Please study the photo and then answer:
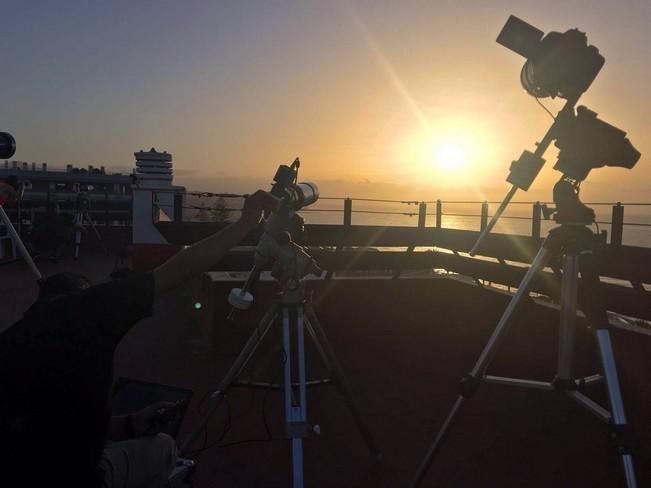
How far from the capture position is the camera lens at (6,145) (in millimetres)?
2217

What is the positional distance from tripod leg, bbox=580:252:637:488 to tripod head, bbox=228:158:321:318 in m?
1.10

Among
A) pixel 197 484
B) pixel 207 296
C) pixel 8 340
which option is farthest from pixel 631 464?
pixel 207 296

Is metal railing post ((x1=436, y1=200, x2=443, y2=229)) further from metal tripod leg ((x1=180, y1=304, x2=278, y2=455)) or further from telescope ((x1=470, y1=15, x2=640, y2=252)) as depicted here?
telescope ((x1=470, y1=15, x2=640, y2=252))

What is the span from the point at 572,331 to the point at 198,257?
1531mm

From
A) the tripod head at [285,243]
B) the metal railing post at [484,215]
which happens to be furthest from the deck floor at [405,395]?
the metal railing post at [484,215]

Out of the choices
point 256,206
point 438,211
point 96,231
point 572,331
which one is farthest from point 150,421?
point 96,231

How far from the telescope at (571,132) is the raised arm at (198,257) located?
0.87 meters

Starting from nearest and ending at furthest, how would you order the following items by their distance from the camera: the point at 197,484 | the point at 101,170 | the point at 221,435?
the point at 197,484
the point at 221,435
the point at 101,170

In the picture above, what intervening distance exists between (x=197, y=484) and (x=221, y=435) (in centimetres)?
52

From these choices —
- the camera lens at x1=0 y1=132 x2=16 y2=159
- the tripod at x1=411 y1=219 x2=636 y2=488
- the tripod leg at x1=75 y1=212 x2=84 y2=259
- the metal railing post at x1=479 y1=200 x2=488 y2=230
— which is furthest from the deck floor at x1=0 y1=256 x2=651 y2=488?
the tripod leg at x1=75 y1=212 x2=84 y2=259

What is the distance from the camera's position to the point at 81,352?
1328mm

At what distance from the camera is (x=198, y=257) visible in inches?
63.8

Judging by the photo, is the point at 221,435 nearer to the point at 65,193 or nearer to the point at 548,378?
the point at 548,378

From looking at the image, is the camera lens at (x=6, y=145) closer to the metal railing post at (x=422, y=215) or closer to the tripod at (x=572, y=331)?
the tripod at (x=572, y=331)
